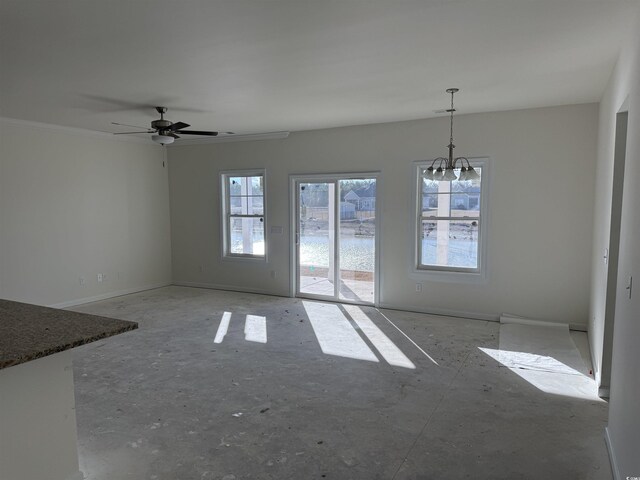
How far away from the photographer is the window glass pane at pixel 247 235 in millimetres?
7431

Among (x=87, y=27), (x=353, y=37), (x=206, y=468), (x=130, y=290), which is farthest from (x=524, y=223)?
(x=130, y=290)

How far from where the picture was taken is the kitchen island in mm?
1990

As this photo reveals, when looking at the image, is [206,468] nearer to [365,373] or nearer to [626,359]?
[365,373]

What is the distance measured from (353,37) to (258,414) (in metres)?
2.73

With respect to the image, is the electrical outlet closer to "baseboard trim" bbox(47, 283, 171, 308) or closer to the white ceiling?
the white ceiling

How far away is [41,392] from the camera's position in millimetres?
2146

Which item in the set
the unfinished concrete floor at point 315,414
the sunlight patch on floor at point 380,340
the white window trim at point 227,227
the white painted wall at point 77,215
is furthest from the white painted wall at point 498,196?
the white painted wall at point 77,215

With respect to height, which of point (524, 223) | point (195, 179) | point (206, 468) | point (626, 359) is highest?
point (195, 179)

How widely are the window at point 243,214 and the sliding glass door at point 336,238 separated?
0.77m

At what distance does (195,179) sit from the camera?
7809 mm

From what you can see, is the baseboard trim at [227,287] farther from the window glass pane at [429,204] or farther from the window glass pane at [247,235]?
the window glass pane at [429,204]

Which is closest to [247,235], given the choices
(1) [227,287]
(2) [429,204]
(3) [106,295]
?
(1) [227,287]

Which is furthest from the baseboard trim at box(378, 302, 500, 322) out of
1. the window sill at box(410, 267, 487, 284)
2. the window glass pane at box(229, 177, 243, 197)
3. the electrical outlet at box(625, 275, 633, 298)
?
the electrical outlet at box(625, 275, 633, 298)

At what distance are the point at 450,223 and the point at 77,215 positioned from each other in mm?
5460
